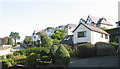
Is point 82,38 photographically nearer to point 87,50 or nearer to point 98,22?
point 87,50

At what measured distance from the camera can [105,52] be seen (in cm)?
2109

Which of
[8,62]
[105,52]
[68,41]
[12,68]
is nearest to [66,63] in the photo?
[12,68]

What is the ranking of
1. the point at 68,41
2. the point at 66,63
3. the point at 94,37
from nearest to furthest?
1. the point at 66,63
2. the point at 94,37
3. the point at 68,41

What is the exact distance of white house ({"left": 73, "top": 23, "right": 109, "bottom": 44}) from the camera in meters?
28.3

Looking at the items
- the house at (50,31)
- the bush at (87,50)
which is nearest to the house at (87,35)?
the bush at (87,50)

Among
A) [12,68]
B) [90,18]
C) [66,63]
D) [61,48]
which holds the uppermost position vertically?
[90,18]

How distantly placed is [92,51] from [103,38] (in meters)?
12.5

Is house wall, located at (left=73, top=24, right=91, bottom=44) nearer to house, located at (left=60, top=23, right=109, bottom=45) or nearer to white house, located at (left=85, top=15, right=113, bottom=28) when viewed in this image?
house, located at (left=60, top=23, right=109, bottom=45)

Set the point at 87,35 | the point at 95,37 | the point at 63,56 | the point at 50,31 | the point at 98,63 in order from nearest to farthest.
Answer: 1. the point at 63,56
2. the point at 98,63
3. the point at 87,35
4. the point at 95,37
5. the point at 50,31

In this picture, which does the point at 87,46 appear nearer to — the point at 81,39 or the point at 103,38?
the point at 81,39

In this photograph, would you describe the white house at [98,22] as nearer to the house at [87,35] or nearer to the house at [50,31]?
the house at [87,35]

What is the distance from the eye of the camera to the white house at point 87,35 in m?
28.3

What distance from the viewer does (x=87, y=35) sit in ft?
94.3

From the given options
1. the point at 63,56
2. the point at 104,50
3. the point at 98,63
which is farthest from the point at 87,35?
the point at 63,56
